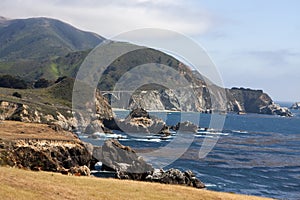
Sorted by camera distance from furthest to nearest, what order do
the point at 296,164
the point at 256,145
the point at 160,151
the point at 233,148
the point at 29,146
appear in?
the point at 256,145
the point at 233,148
the point at 160,151
the point at 296,164
the point at 29,146

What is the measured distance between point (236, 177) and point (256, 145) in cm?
6032

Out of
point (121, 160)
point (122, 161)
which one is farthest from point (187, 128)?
point (122, 161)

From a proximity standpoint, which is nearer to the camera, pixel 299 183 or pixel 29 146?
pixel 29 146

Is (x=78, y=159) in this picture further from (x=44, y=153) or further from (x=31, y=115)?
(x=31, y=115)

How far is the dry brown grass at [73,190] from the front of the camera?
2938 cm

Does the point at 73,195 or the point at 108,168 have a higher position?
the point at 73,195

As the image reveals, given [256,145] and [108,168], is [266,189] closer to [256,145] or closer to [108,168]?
[108,168]

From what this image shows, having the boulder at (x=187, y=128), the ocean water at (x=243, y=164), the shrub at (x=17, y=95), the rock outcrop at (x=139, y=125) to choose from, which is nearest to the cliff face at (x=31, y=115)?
the rock outcrop at (x=139, y=125)

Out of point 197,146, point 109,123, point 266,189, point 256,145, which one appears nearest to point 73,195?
point 266,189

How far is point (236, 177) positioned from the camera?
83438mm

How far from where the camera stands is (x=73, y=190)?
32.3 meters

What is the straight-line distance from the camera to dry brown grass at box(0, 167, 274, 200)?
2938cm

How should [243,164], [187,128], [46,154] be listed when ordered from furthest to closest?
[187,128]
[243,164]
[46,154]

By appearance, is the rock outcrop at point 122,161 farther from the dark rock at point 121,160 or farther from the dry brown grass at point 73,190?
the dry brown grass at point 73,190
